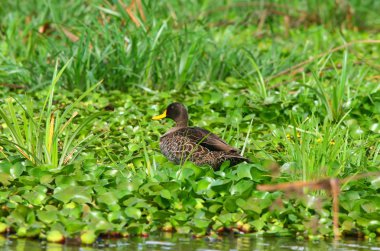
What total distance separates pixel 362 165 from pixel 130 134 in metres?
2.17

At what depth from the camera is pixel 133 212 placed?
5879 millimetres

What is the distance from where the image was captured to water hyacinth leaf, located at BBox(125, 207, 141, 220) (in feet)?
19.2

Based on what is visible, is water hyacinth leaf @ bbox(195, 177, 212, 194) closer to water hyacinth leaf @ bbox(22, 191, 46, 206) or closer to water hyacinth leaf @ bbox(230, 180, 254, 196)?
water hyacinth leaf @ bbox(230, 180, 254, 196)

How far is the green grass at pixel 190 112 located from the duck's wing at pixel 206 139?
0.74 feet

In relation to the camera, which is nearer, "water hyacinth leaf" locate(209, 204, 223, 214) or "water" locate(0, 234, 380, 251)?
"water" locate(0, 234, 380, 251)

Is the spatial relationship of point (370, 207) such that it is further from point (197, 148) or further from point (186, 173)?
point (197, 148)

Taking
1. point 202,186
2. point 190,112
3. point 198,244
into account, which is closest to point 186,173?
point 202,186

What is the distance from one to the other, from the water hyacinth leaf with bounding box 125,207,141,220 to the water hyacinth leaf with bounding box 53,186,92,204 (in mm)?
280

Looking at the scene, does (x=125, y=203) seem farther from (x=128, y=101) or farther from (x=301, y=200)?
(x=128, y=101)

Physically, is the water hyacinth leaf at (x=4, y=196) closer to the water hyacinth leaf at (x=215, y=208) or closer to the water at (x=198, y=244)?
the water at (x=198, y=244)

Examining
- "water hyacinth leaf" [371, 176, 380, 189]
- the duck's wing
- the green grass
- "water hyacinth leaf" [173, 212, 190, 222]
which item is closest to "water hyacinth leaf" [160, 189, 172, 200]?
the green grass

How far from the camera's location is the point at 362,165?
690 cm

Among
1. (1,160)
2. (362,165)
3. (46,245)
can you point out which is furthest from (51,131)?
(362,165)

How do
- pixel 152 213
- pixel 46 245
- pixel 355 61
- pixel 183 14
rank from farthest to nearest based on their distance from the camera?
pixel 183 14 → pixel 355 61 → pixel 152 213 → pixel 46 245
